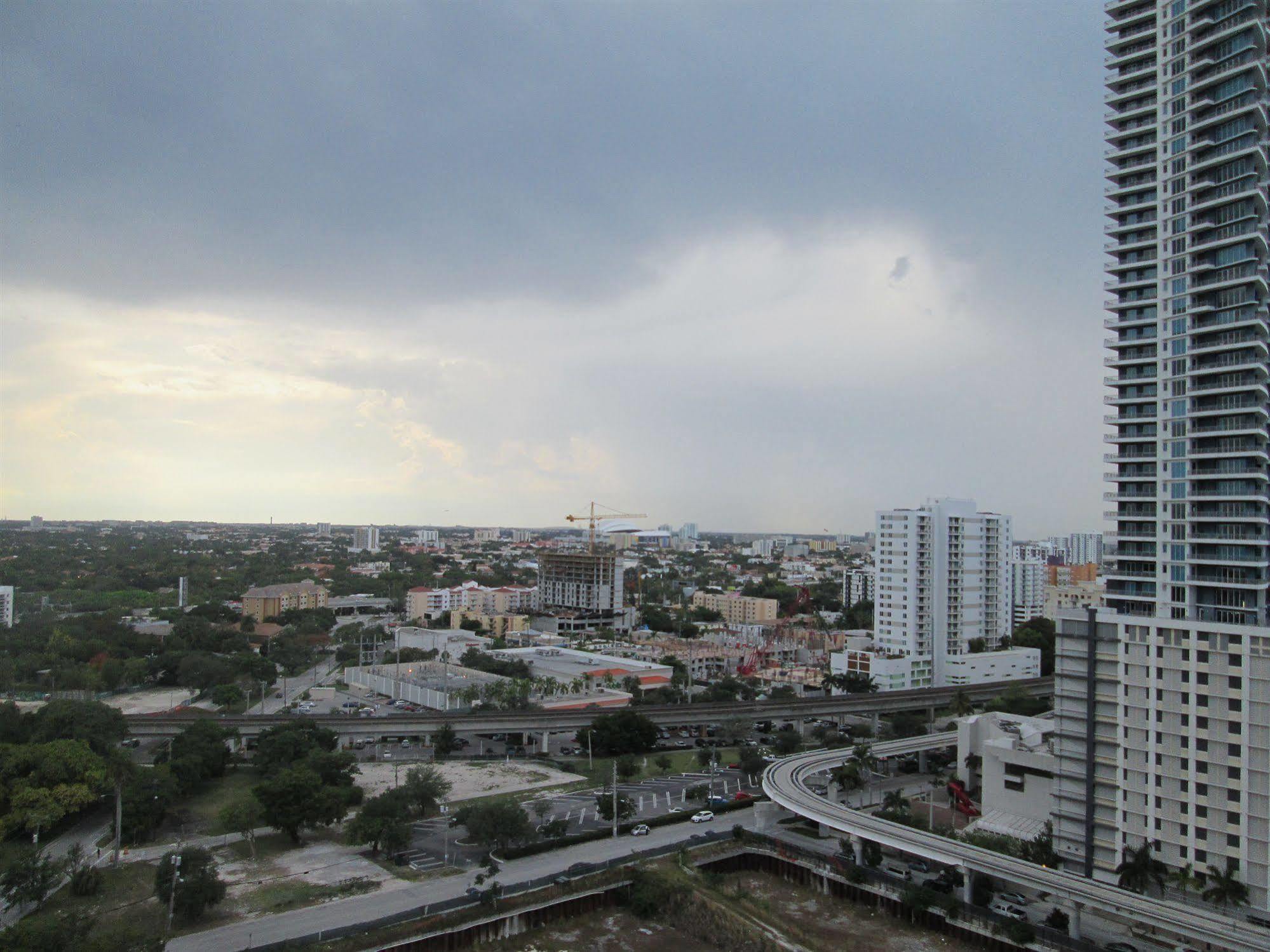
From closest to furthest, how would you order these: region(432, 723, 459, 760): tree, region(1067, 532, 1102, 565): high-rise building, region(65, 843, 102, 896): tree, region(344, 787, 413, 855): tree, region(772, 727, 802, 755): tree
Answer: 1. region(65, 843, 102, 896): tree
2. region(344, 787, 413, 855): tree
3. region(772, 727, 802, 755): tree
4. region(432, 723, 459, 760): tree
5. region(1067, 532, 1102, 565): high-rise building

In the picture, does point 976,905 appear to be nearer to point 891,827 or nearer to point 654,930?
point 891,827

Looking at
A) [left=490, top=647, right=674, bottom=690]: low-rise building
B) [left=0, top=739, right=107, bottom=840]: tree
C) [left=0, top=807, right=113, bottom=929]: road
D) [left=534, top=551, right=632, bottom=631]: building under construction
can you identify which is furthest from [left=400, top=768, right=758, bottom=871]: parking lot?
[left=534, top=551, right=632, bottom=631]: building under construction

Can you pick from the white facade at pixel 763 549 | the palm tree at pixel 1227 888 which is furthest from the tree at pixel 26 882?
the white facade at pixel 763 549

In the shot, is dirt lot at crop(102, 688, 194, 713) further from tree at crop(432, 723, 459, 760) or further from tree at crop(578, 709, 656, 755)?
tree at crop(578, 709, 656, 755)

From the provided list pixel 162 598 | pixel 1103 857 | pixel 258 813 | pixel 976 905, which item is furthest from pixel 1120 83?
pixel 162 598

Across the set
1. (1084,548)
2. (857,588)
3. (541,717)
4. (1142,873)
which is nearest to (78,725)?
(541,717)

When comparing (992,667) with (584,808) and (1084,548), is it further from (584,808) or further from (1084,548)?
(1084,548)
